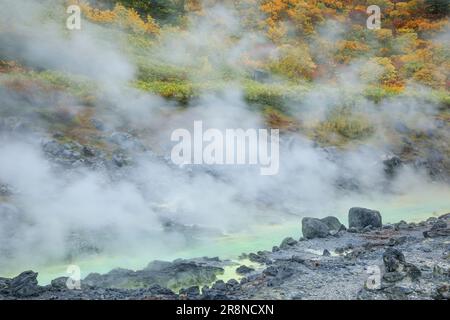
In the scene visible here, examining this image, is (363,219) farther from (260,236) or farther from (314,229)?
→ (260,236)

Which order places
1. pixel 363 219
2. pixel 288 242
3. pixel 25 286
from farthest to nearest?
pixel 363 219 → pixel 288 242 → pixel 25 286

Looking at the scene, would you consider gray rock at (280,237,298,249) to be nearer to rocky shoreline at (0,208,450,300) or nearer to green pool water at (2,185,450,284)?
rocky shoreline at (0,208,450,300)

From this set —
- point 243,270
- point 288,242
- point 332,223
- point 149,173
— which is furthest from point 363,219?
point 149,173

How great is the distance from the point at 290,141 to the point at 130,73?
228 inches

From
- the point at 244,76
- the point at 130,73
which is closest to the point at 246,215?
the point at 130,73

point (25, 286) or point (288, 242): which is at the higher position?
point (288, 242)

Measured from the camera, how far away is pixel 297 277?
716 cm

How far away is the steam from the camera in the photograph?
932 cm

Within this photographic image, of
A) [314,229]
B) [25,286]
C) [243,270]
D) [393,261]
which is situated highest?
[314,229]

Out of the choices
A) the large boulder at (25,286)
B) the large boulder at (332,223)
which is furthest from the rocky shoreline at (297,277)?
the large boulder at (332,223)

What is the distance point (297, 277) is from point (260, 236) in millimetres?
2881

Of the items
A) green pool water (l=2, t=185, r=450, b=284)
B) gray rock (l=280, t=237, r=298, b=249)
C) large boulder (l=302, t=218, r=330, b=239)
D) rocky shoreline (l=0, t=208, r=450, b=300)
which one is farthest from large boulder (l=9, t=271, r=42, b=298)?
large boulder (l=302, t=218, r=330, b=239)

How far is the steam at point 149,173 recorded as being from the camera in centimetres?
932

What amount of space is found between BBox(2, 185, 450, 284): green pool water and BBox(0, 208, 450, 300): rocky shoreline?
0.53 m
